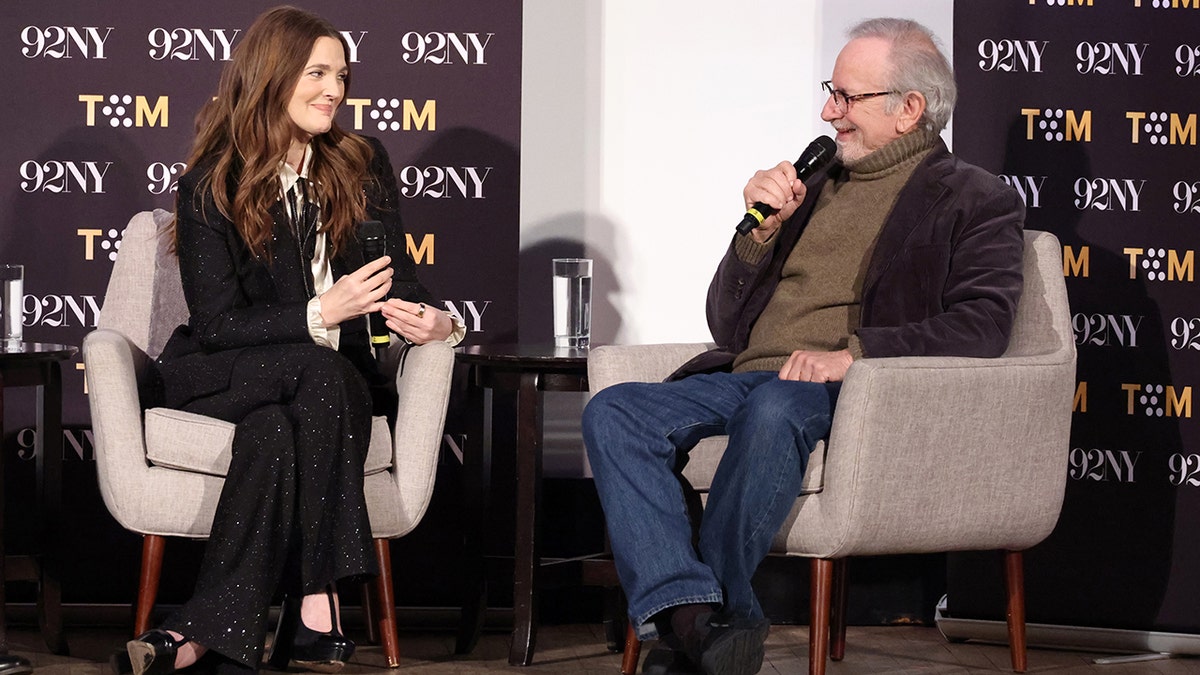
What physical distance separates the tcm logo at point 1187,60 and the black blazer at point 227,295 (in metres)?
1.86

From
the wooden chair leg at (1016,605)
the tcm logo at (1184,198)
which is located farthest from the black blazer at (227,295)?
the tcm logo at (1184,198)

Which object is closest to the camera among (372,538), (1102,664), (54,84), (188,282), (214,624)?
(214,624)

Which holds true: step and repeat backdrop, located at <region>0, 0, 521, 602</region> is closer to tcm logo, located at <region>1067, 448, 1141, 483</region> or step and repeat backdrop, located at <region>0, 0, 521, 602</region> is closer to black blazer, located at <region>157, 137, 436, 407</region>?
black blazer, located at <region>157, 137, 436, 407</region>

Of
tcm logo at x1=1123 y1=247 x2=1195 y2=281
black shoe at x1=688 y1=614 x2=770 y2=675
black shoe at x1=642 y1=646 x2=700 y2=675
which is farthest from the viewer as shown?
tcm logo at x1=1123 y1=247 x2=1195 y2=281

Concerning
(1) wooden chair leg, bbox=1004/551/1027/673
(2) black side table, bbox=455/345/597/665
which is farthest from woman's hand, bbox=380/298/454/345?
(1) wooden chair leg, bbox=1004/551/1027/673

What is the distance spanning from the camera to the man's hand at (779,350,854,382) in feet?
9.09

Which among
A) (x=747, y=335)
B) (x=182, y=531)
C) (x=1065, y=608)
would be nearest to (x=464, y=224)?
(x=747, y=335)

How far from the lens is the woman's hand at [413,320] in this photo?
10.1 ft

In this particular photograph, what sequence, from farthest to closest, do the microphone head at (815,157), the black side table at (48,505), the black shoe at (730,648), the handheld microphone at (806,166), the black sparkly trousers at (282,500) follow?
the black side table at (48,505)
the microphone head at (815,157)
the handheld microphone at (806,166)
the black sparkly trousers at (282,500)
the black shoe at (730,648)

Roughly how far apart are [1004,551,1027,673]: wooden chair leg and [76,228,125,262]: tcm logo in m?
2.27

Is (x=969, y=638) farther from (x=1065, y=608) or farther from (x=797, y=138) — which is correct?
(x=797, y=138)

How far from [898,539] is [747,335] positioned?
1.95ft

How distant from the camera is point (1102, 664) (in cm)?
328

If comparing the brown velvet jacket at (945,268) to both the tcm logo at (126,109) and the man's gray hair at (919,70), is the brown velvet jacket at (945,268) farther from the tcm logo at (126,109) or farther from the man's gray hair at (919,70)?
the tcm logo at (126,109)
